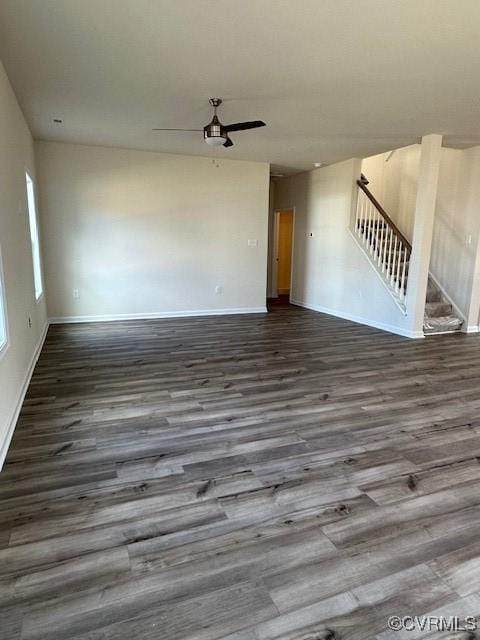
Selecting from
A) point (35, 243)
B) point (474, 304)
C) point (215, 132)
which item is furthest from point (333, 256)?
point (35, 243)

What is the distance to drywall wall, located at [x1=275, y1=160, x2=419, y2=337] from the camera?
6566 mm

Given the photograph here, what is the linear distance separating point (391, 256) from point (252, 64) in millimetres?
4386

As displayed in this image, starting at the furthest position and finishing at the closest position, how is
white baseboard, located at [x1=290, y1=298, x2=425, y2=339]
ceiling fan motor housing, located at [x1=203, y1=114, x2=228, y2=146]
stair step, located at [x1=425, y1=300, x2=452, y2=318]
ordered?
1. stair step, located at [x1=425, y1=300, x2=452, y2=318]
2. white baseboard, located at [x1=290, y1=298, x2=425, y2=339]
3. ceiling fan motor housing, located at [x1=203, y1=114, x2=228, y2=146]

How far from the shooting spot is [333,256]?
24.8ft

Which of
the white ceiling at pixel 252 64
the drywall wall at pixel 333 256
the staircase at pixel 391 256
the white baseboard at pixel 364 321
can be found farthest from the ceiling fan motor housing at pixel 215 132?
the white baseboard at pixel 364 321

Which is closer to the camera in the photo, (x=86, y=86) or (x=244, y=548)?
(x=244, y=548)

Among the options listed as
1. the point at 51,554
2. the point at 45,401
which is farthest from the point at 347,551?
the point at 45,401

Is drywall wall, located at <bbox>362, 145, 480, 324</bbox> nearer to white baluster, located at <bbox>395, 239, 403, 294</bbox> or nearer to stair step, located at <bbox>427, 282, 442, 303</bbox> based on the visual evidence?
stair step, located at <bbox>427, 282, 442, 303</bbox>

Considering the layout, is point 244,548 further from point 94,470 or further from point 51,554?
point 94,470

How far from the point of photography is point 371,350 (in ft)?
16.9

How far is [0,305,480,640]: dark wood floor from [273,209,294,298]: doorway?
5.89 meters

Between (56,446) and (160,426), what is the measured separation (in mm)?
715

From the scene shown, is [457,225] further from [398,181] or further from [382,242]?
[398,181]

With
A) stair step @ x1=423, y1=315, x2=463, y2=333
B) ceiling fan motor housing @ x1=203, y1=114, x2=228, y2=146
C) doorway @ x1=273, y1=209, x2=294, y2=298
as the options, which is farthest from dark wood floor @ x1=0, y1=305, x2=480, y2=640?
doorway @ x1=273, y1=209, x2=294, y2=298
